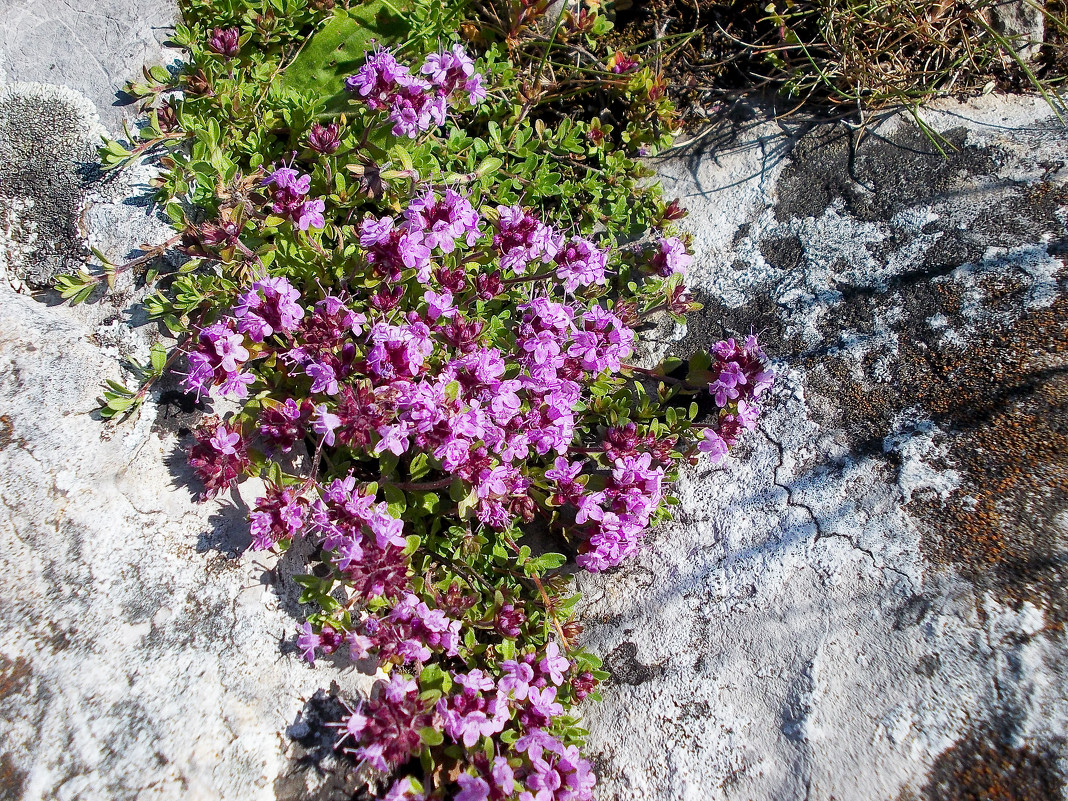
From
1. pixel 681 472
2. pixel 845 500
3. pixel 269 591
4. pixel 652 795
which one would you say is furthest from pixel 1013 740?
pixel 269 591

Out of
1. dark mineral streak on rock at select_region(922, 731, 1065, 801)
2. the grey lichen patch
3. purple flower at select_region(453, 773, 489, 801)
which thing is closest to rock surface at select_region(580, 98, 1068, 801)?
dark mineral streak on rock at select_region(922, 731, 1065, 801)

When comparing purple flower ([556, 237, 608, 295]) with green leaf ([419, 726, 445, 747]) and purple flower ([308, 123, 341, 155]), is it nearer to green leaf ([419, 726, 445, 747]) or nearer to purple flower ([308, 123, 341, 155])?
purple flower ([308, 123, 341, 155])

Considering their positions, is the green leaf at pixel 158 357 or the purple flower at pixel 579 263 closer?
the green leaf at pixel 158 357

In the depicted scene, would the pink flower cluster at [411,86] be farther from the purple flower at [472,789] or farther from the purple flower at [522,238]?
the purple flower at [472,789]

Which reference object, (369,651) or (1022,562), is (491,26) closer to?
(369,651)

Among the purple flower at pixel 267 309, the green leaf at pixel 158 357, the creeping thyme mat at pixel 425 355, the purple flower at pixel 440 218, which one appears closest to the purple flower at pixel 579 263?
the creeping thyme mat at pixel 425 355

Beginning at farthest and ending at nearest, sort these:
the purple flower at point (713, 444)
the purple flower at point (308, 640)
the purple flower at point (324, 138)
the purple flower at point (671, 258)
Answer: the purple flower at point (671, 258)
the purple flower at point (324, 138)
the purple flower at point (713, 444)
the purple flower at point (308, 640)

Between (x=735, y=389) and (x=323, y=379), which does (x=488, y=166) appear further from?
(x=735, y=389)
